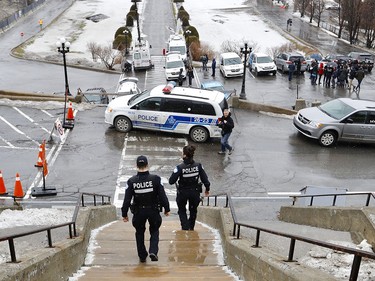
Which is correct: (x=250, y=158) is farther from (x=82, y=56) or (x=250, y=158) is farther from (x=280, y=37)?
(x=280, y=37)

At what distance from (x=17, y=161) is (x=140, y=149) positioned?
4.20 meters

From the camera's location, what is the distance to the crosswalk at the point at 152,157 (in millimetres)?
13703

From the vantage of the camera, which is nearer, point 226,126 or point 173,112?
point 226,126

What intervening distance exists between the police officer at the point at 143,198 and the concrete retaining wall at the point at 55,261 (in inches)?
38.7

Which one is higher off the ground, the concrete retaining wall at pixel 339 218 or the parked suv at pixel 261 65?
the concrete retaining wall at pixel 339 218

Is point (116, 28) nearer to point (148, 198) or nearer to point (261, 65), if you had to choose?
point (261, 65)

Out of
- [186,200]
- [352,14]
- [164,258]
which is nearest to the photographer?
[164,258]

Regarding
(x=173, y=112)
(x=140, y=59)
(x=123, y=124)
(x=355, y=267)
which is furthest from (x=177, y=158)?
(x=140, y=59)

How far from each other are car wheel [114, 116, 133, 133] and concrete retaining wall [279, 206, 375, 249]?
8668 mm

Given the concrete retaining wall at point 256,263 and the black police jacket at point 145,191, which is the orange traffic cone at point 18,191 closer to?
the concrete retaining wall at point 256,263

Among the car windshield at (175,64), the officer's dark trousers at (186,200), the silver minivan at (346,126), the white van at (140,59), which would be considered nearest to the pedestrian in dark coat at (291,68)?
the car windshield at (175,64)

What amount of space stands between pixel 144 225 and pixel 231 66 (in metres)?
25.6

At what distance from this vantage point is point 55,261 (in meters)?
6.23

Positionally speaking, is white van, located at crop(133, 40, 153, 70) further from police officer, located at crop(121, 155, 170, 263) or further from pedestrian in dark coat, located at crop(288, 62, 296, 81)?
police officer, located at crop(121, 155, 170, 263)
